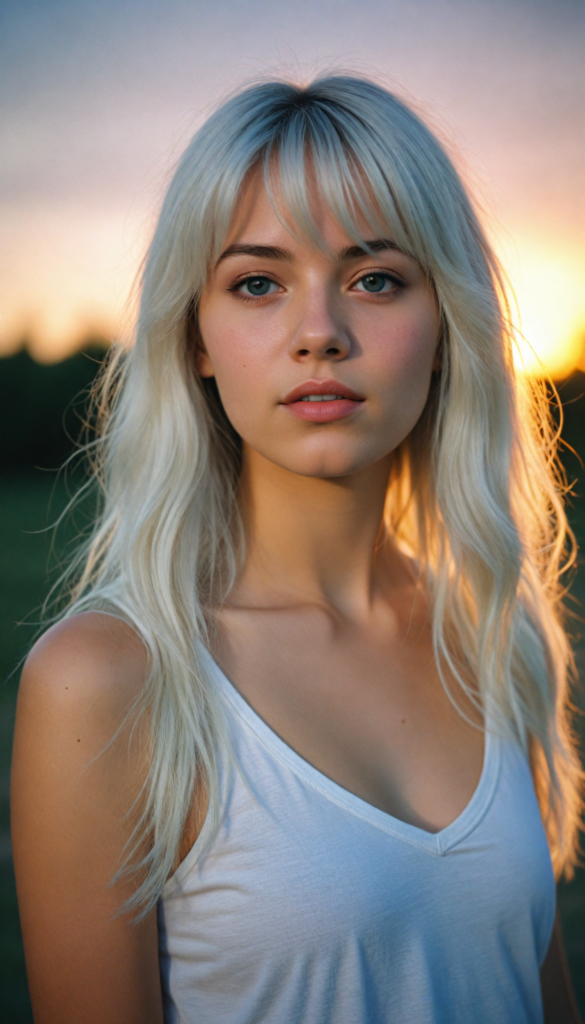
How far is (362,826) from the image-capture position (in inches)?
57.1

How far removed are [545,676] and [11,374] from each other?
720 centimetres

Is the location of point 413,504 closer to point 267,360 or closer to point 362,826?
point 267,360

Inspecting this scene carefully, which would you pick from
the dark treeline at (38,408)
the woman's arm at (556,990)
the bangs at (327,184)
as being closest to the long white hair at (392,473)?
the bangs at (327,184)

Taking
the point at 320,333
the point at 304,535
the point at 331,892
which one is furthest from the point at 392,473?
the point at 331,892

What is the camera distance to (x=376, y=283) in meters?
1.65

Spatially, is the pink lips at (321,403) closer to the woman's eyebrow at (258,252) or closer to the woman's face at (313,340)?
the woman's face at (313,340)

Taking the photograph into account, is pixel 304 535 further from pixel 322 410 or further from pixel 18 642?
pixel 18 642

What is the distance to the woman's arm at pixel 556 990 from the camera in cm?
186

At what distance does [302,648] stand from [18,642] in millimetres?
7839

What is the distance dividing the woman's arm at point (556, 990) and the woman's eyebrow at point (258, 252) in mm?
1680

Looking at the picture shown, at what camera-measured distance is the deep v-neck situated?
4.81 feet

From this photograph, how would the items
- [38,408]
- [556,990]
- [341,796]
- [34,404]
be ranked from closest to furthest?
[341,796] < [556,990] < [34,404] < [38,408]

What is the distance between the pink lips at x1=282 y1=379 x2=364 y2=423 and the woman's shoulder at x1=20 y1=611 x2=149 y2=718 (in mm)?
550

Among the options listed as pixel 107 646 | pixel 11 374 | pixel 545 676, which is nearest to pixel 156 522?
pixel 107 646
